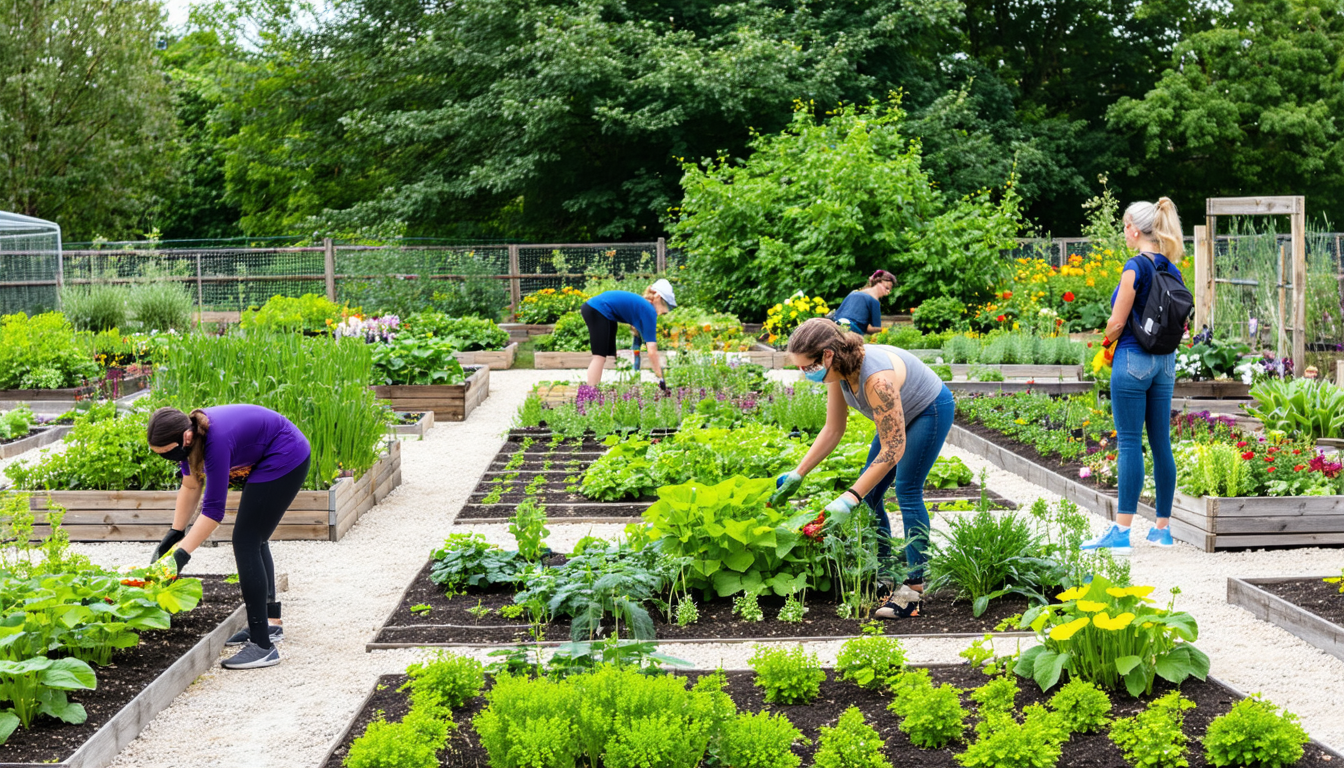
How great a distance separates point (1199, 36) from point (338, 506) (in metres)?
27.2

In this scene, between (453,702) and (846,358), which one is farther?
(846,358)

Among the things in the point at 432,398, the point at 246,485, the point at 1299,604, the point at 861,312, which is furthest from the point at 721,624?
the point at 432,398

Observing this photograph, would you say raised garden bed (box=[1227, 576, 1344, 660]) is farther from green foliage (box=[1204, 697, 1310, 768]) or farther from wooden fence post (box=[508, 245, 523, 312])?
wooden fence post (box=[508, 245, 523, 312])

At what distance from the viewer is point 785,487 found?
530cm

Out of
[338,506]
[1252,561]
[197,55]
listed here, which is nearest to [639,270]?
[338,506]

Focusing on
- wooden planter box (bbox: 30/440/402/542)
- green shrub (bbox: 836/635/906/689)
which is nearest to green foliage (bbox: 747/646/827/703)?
green shrub (bbox: 836/635/906/689)

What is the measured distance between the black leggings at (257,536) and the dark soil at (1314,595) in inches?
173

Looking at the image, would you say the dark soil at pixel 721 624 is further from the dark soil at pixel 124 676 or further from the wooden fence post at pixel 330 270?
the wooden fence post at pixel 330 270

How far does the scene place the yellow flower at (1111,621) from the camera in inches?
162

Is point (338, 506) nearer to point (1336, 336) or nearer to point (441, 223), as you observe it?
point (1336, 336)

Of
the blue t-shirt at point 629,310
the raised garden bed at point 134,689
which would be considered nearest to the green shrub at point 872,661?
the raised garden bed at point 134,689

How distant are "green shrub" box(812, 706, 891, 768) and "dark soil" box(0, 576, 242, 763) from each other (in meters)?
2.45

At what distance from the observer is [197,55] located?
134ft

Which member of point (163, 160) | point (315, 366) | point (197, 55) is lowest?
point (315, 366)
